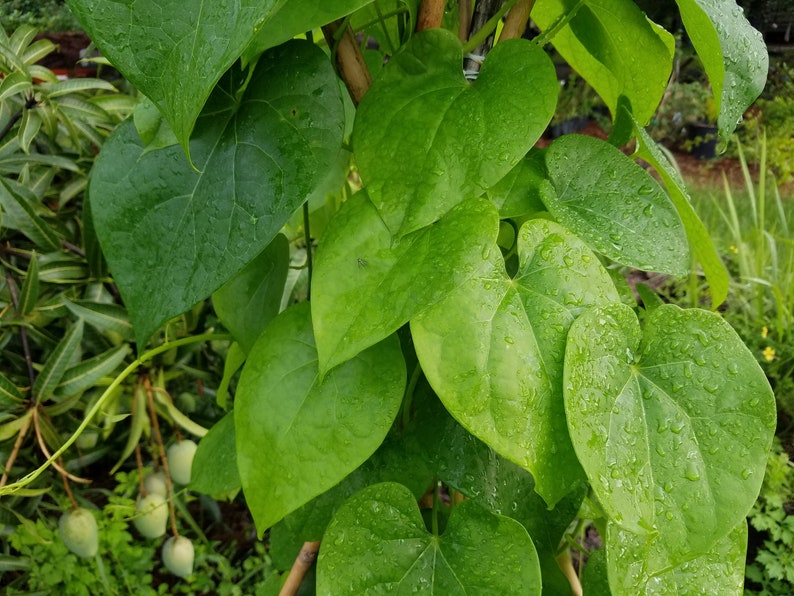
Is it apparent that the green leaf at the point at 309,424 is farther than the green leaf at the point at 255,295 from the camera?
No

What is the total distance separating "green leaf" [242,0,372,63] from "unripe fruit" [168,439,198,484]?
0.97 m

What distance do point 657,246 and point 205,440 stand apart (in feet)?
1.40

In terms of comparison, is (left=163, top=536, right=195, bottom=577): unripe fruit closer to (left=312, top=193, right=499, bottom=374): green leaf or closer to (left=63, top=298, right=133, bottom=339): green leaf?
(left=63, top=298, right=133, bottom=339): green leaf

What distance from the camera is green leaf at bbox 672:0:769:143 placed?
0.34 m

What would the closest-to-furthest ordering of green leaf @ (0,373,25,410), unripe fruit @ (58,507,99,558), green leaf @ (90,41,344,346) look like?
green leaf @ (90,41,344,346), green leaf @ (0,373,25,410), unripe fruit @ (58,507,99,558)

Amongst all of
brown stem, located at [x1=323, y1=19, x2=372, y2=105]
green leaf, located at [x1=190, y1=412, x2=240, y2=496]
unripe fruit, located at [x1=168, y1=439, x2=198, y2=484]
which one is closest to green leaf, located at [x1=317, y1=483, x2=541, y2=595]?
green leaf, located at [x1=190, y1=412, x2=240, y2=496]

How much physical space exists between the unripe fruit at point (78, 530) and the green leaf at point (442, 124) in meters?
0.97

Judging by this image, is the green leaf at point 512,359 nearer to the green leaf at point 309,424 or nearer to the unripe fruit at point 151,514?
the green leaf at point 309,424

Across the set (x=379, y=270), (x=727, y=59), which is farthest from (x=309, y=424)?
Result: (x=727, y=59)

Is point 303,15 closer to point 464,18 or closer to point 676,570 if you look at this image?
point 464,18

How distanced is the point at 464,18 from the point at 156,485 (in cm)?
106

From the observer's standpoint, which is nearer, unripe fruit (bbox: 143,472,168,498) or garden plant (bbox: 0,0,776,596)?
garden plant (bbox: 0,0,776,596)

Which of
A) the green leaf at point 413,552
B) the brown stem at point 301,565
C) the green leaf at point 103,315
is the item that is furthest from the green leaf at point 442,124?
the green leaf at point 103,315

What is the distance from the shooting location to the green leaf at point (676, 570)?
1.22 ft
